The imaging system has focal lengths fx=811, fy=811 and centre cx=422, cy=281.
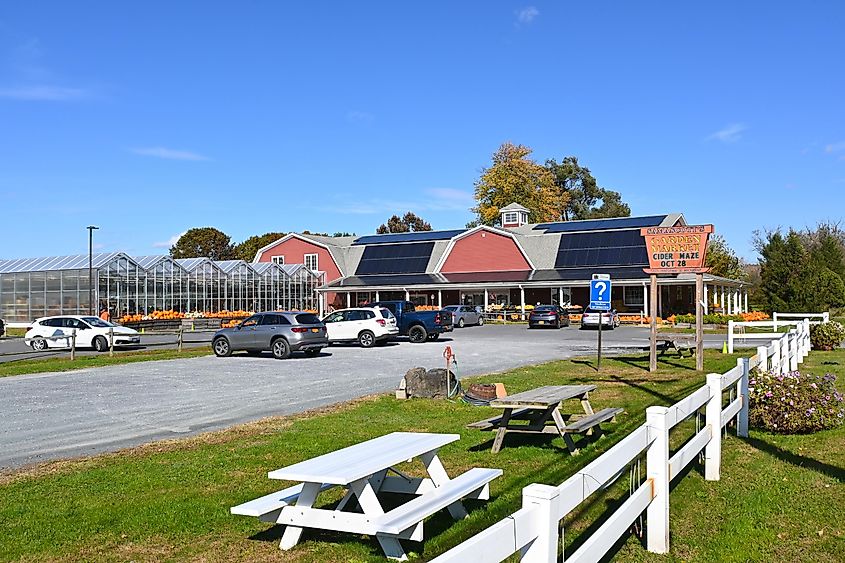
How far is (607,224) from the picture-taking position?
200 ft

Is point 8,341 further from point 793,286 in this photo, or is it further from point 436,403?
point 793,286

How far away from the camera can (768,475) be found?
855 cm

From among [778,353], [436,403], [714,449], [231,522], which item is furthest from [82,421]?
[778,353]

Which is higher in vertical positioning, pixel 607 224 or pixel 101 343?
pixel 607 224

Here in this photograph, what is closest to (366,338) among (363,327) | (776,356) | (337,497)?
(363,327)

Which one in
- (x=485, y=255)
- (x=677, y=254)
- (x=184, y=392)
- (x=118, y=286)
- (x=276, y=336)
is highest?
(x=485, y=255)

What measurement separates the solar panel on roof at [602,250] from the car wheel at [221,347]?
33.8m

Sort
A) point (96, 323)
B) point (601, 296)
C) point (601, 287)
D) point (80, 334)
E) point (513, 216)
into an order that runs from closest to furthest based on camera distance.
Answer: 1. point (601, 296)
2. point (601, 287)
3. point (80, 334)
4. point (96, 323)
5. point (513, 216)

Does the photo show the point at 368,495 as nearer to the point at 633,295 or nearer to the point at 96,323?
the point at 96,323

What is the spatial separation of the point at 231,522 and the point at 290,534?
943mm

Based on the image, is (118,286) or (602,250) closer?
(118,286)

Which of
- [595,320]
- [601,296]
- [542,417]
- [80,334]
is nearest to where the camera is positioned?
[542,417]

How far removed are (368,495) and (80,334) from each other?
97.5ft

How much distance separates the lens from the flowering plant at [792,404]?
1069 cm
